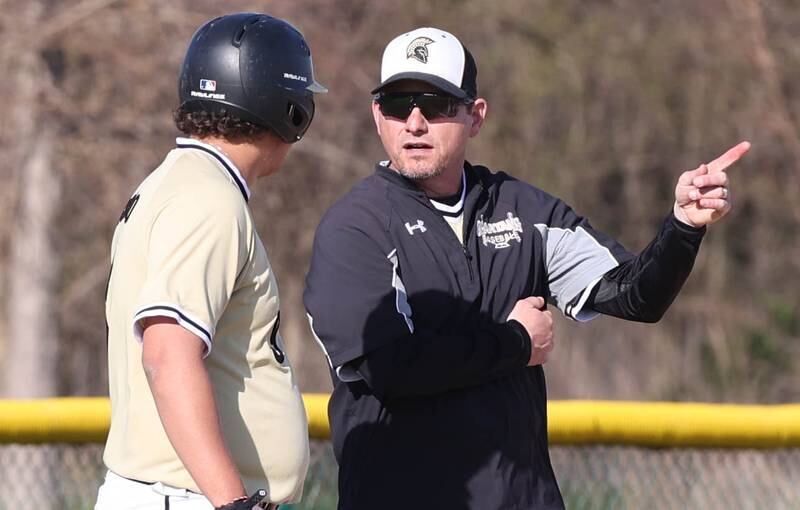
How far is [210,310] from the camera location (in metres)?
2.80

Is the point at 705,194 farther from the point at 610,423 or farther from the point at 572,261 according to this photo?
the point at 610,423

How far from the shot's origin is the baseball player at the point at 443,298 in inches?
143

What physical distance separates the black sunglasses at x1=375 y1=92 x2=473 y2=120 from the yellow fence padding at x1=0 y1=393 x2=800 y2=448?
6.30 ft

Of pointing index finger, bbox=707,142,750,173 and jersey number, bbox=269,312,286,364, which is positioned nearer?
jersey number, bbox=269,312,286,364

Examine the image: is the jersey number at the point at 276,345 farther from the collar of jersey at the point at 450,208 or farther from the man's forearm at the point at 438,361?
the collar of jersey at the point at 450,208

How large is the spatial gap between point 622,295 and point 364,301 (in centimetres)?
84

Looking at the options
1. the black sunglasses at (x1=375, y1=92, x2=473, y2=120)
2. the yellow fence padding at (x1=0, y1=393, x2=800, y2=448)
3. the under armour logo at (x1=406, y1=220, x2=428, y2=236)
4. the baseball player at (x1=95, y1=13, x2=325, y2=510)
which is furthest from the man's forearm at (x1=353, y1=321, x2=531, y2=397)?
the yellow fence padding at (x1=0, y1=393, x2=800, y2=448)

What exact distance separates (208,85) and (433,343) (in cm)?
91

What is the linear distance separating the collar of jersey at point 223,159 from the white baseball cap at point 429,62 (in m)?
0.96

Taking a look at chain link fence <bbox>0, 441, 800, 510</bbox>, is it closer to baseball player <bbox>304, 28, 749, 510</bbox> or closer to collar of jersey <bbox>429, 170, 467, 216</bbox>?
baseball player <bbox>304, 28, 749, 510</bbox>

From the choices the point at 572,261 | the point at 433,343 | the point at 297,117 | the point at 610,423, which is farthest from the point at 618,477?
the point at 297,117

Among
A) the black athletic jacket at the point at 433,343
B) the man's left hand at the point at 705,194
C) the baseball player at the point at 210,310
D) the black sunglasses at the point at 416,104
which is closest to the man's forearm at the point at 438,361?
the black athletic jacket at the point at 433,343

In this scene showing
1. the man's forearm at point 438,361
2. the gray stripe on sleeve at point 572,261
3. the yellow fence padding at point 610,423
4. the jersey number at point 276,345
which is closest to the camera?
the jersey number at point 276,345

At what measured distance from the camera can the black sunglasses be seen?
3.99 meters
